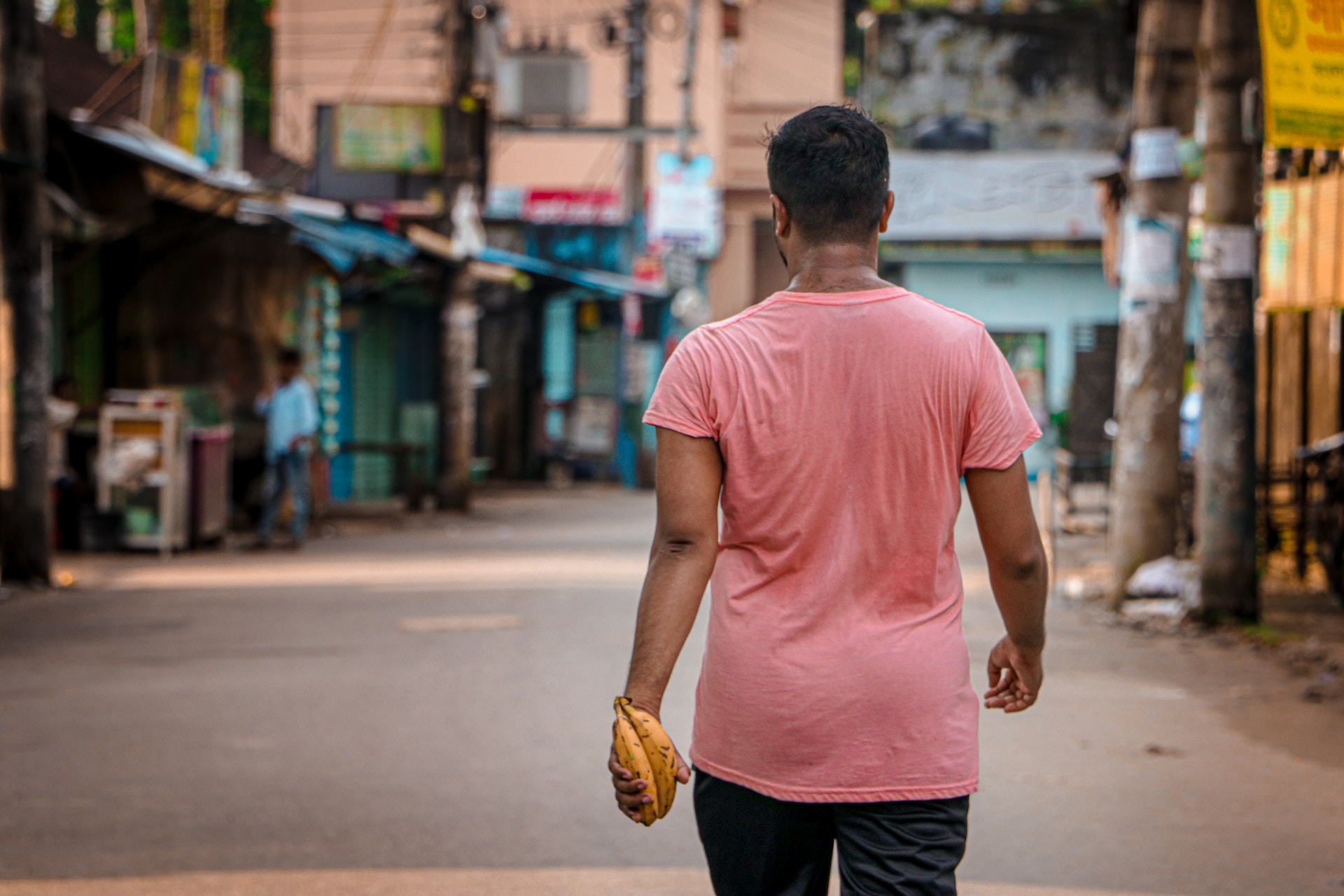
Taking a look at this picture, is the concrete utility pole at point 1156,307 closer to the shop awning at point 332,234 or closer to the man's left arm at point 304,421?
the man's left arm at point 304,421

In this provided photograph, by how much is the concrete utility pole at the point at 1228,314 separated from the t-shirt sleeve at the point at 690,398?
27.2 ft

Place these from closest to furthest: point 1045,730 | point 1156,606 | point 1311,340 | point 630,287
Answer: point 1045,730
point 1156,606
point 1311,340
point 630,287

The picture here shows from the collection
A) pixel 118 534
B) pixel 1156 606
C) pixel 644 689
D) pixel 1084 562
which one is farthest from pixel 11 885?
pixel 1084 562

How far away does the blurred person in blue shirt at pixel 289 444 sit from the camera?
16.4 metres

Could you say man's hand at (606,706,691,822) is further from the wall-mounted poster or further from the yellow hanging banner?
the wall-mounted poster

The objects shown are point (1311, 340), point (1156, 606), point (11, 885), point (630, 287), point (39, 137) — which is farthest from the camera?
point (630, 287)

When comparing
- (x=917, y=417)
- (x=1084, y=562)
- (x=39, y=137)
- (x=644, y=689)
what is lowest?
(x=1084, y=562)

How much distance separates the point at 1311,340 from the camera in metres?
14.1

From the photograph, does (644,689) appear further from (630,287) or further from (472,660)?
(630,287)

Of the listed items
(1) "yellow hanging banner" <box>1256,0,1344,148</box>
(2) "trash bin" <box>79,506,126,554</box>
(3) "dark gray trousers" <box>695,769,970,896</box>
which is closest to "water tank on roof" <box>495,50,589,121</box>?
(2) "trash bin" <box>79,506,126,554</box>

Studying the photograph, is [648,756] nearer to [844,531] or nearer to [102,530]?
[844,531]

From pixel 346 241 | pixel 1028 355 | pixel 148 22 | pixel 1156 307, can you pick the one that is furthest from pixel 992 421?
pixel 1028 355

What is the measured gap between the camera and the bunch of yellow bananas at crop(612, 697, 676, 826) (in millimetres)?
2857

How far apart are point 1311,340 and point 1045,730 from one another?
25.7 feet
